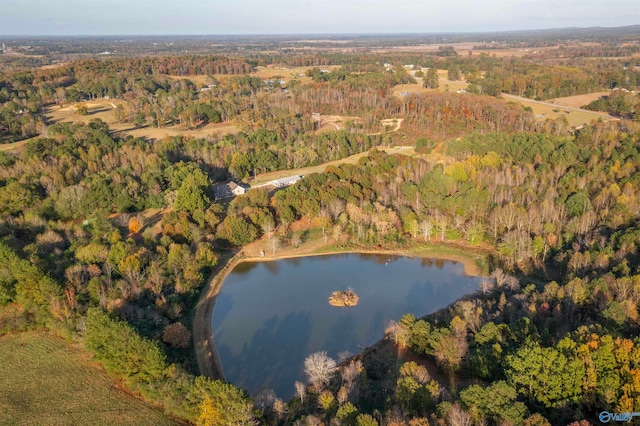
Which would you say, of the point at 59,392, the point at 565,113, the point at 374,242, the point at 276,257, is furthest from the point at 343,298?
the point at 565,113

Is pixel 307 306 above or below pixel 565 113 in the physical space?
below

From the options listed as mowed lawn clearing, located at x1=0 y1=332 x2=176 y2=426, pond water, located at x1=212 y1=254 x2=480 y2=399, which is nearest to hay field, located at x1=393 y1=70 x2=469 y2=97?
pond water, located at x1=212 y1=254 x2=480 y2=399

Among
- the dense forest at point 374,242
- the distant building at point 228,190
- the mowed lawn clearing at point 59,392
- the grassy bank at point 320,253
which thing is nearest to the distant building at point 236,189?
the distant building at point 228,190

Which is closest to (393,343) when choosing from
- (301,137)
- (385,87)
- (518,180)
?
(518,180)

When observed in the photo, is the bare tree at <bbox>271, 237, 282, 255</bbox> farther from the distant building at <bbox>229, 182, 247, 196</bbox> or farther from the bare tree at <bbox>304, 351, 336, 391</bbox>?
the bare tree at <bbox>304, 351, 336, 391</bbox>

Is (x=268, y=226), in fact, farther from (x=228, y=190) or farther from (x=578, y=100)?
(x=578, y=100)

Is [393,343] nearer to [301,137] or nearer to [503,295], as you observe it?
[503,295]

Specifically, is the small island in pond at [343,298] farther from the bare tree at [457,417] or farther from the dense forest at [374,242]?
the bare tree at [457,417]

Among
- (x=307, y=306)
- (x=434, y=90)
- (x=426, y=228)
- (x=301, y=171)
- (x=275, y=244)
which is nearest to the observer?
(x=307, y=306)
